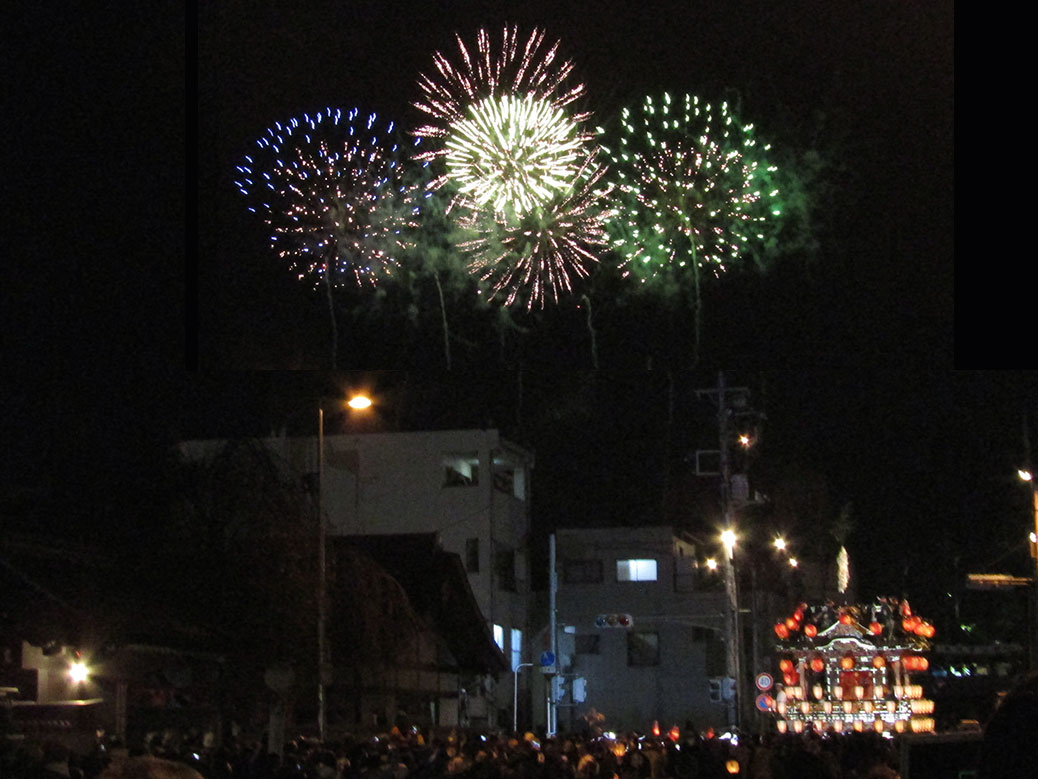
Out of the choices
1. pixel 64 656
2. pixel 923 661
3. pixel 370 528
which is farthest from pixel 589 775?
pixel 64 656

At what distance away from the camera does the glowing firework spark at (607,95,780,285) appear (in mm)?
4660

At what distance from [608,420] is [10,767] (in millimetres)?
1917

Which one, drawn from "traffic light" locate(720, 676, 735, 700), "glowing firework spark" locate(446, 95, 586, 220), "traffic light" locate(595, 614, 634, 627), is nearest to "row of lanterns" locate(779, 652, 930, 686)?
"traffic light" locate(720, 676, 735, 700)

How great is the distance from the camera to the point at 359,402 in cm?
358

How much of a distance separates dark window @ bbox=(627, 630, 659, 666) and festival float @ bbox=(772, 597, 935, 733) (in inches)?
18.4

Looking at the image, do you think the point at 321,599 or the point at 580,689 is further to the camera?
the point at 580,689

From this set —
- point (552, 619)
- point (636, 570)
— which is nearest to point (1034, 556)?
point (636, 570)

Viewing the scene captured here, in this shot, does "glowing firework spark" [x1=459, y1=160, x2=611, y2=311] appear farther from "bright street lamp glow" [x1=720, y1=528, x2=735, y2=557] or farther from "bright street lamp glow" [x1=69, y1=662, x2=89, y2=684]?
"bright street lamp glow" [x1=69, y1=662, x2=89, y2=684]

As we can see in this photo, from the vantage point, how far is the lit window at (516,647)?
3.45 m

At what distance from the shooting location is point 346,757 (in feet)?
11.2

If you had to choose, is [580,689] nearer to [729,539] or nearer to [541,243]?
[729,539]

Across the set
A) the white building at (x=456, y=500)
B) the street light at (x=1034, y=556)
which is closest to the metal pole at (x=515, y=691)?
the white building at (x=456, y=500)

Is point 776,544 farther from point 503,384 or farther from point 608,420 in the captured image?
point 503,384

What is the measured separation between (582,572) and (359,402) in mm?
850
